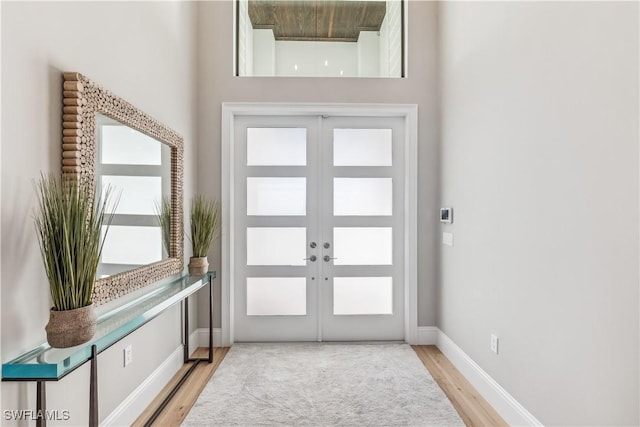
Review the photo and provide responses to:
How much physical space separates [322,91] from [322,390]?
246 centimetres

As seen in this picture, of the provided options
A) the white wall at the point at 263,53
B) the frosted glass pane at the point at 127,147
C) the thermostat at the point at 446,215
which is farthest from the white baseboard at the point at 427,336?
the white wall at the point at 263,53

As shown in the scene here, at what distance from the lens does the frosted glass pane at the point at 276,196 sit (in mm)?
3277

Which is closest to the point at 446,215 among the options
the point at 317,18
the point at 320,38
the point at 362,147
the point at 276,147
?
the point at 362,147

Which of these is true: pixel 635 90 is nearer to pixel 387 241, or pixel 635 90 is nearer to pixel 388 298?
pixel 387 241

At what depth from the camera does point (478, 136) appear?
7.98 feet

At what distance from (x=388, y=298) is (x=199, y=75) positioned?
8.92 ft

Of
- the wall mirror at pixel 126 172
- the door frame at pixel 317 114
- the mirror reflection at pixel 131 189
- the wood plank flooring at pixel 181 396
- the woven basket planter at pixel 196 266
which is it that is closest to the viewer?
the wall mirror at pixel 126 172

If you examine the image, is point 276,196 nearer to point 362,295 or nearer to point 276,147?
point 276,147

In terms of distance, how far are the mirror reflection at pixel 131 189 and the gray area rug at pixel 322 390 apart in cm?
104

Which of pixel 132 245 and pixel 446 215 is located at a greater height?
pixel 446 215

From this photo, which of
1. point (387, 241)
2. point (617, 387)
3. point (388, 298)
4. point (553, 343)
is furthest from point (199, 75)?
point (617, 387)

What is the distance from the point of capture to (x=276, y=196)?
3283 millimetres

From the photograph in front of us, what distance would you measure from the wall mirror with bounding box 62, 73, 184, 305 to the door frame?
588mm

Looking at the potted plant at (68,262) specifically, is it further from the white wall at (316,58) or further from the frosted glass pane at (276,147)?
the white wall at (316,58)
